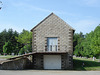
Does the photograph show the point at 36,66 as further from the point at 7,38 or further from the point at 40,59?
the point at 7,38

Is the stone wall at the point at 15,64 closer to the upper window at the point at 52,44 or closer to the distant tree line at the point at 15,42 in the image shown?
the upper window at the point at 52,44

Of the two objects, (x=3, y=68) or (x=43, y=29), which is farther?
(x=43, y=29)

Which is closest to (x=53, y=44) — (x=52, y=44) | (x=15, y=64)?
(x=52, y=44)

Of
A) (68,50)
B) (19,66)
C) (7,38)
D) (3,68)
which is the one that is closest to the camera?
(3,68)

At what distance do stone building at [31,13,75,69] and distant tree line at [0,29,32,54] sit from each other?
127ft

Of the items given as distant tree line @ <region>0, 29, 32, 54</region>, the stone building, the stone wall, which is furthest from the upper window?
distant tree line @ <region>0, 29, 32, 54</region>

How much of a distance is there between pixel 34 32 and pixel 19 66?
586 centimetres

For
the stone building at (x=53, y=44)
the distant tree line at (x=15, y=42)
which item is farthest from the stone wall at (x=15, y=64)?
the distant tree line at (x=15, y=42)

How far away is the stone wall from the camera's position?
2172 cm

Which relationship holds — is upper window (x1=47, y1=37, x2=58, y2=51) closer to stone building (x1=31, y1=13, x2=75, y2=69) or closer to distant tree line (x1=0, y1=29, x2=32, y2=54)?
stone building (x1=31, y1=13, x2=75, y2=69)

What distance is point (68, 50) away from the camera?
24.7 metres

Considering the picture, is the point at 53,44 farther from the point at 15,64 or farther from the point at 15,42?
the point at 15,42

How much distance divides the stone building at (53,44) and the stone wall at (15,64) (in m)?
1.39

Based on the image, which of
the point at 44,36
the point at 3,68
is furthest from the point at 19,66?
the point at 44,36
